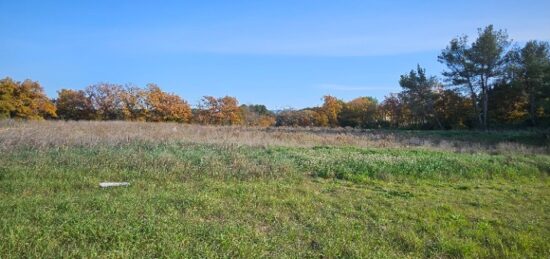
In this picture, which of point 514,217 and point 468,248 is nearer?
Result: point 468,248

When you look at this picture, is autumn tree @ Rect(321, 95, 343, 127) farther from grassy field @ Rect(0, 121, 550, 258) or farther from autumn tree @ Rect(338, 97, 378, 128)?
grassy field @ Rect(0, 121, 550, 258)

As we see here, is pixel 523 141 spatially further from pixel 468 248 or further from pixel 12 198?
pixel 12 198

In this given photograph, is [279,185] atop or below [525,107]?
below

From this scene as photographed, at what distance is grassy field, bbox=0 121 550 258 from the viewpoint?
5785mm

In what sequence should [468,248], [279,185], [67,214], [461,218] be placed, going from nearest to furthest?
[468,248] → [67,214] → [461,218] → [279,185]

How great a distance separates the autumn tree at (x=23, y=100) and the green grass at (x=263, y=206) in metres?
41.1

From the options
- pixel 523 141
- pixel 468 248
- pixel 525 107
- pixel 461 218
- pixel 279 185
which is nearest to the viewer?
pixel 468 248

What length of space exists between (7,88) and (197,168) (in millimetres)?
47250

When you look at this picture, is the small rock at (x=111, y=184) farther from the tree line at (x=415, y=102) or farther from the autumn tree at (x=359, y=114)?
the autumn tree at (x=359, y=114)

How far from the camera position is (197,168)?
11148mm

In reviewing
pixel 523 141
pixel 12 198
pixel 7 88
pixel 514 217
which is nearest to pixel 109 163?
pixel 12 198

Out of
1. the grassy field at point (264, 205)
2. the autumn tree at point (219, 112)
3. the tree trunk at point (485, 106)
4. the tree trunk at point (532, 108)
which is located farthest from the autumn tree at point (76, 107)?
the tree trunk at point (532, 108)

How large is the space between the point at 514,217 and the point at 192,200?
20.6 ft

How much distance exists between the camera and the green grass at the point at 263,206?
5773 mm
